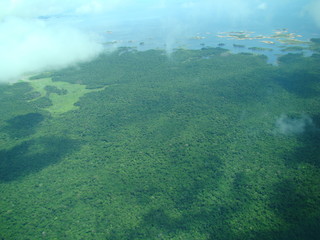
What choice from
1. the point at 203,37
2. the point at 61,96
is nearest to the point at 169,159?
the point at 61,96

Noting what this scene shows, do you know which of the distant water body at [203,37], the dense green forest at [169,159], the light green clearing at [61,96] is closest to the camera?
the dense green forest at [169,159]

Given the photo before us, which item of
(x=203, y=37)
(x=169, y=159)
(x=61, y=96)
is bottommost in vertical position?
(x=169, y=159)

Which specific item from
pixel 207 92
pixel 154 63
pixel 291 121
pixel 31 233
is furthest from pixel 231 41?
pixel 31 233

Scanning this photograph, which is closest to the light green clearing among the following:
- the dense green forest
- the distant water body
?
the dense green forest

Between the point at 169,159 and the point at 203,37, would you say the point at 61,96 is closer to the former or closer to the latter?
the point at 169,159

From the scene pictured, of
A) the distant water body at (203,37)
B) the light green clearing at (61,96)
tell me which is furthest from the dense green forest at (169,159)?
→ the distant water body at (203,37)

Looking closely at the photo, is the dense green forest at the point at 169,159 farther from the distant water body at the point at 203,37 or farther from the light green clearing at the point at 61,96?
the distant water body at the point at 203,37
